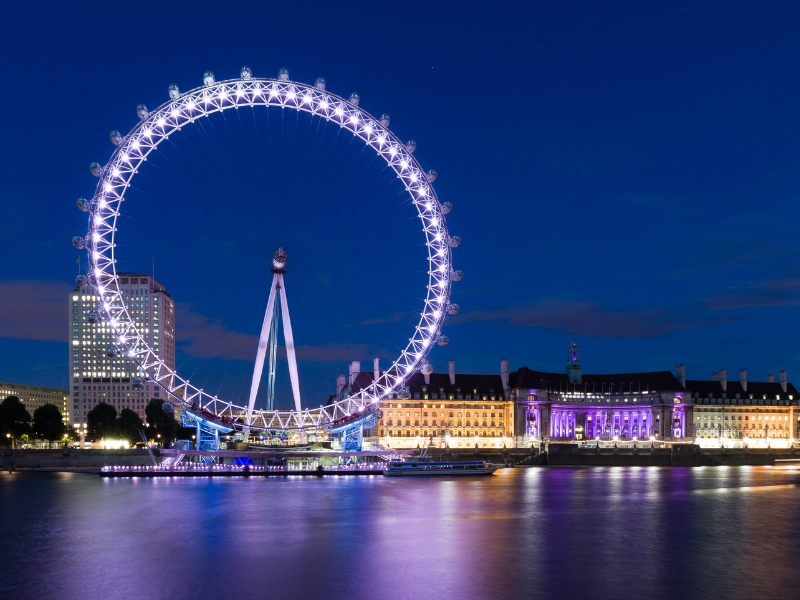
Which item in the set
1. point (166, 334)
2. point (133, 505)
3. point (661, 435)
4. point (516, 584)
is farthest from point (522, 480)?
point (166, 334)

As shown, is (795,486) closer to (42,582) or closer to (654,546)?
(654,546)

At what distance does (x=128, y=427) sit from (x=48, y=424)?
881cm

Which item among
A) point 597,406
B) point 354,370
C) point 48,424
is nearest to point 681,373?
point 597,406

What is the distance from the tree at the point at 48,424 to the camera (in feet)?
345

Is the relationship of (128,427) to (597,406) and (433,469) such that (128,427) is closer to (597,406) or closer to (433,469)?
(433,469)

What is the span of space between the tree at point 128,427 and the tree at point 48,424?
22.0 ft

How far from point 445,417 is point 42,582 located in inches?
3893

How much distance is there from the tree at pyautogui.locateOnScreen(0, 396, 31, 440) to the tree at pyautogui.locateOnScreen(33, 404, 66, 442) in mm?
3368

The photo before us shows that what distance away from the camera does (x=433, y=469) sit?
79.9m

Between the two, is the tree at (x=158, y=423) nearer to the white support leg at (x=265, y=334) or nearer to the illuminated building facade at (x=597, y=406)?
the illuminated building facade at (x=597, y=406)

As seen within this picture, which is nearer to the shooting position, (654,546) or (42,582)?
(42,582)

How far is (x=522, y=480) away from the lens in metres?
70.8

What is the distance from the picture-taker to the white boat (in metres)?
78.1

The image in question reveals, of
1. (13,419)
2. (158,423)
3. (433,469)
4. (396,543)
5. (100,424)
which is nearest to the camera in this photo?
(396,543)
